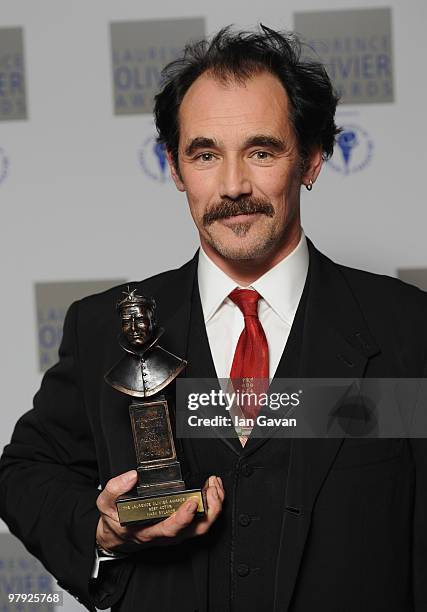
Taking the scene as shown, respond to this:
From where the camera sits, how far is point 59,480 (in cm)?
180

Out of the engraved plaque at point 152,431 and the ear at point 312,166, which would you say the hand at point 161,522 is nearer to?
the engraved plaque at point 152,431

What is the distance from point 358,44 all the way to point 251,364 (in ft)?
3.98

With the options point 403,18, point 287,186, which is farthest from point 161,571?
point 403,18

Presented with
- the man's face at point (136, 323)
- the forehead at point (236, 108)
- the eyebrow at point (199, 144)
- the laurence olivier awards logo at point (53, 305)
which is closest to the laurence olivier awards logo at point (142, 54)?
the laurence olivier awards logo at point (53, 305)

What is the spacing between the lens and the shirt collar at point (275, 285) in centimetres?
178

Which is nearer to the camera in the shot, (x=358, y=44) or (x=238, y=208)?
(x=238, y=208)

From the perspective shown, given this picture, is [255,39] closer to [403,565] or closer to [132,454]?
[132,454]

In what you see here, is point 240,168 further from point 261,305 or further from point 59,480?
point 59,480

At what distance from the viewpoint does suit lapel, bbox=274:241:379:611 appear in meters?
1.60

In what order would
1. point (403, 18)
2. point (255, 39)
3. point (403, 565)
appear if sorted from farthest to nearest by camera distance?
point (403, 18) < point (255, 39) < point (403, 565)

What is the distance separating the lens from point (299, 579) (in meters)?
1.61

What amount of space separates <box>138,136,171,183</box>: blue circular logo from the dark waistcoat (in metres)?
1.12

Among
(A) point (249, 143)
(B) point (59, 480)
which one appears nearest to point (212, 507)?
(B) point (59, 480)

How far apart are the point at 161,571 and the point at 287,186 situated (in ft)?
2.29
